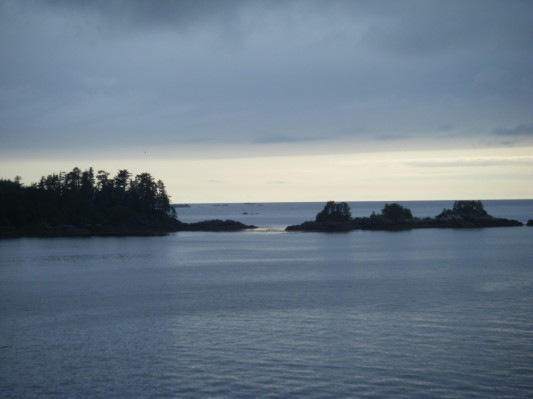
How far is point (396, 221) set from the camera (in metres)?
128

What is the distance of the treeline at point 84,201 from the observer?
387 feet

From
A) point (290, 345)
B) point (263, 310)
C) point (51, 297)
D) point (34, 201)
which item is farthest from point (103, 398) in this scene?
point (34, 201)

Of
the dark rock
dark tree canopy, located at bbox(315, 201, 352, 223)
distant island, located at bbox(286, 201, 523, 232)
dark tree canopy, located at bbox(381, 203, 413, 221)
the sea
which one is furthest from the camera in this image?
the dark rock

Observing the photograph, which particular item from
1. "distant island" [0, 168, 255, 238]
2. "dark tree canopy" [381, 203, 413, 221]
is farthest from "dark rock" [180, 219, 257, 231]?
"dark tree canopy" [381, 203, 413, 221]

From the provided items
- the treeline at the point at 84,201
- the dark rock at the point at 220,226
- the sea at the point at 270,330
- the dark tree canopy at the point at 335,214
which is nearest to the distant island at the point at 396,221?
the dark tree canopy at the point at 335,214

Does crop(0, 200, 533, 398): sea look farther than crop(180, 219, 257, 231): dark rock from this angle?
No

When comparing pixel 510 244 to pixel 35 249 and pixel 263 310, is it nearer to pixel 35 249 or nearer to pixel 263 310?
pixel 263 310

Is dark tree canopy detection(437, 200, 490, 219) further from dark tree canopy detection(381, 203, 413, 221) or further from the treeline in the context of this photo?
the treeline

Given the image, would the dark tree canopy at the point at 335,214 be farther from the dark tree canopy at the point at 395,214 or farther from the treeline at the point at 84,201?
the treeline at the point at 84,201

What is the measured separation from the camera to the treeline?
118m

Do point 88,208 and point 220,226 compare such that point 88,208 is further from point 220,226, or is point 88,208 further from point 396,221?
point 396,221

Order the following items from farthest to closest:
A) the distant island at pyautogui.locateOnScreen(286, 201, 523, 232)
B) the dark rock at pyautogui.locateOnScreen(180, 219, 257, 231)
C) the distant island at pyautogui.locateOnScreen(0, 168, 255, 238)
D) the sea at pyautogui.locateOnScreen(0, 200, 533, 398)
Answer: the dark rock at pyautogui.locateOnScreen(180, 219, 257, 231) → the distant island at pyautogui.locateOnScreen(286, 201, 523, 232) → the distant island at pyautogui.locateOnScreen(0, 168, 255, 238) → the sea at pyautogui.locateOnScreen(0, 200, 533, 398)

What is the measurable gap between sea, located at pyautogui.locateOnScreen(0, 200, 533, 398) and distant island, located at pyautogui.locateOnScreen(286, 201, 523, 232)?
63457mm

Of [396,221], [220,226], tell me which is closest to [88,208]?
[220,226]
